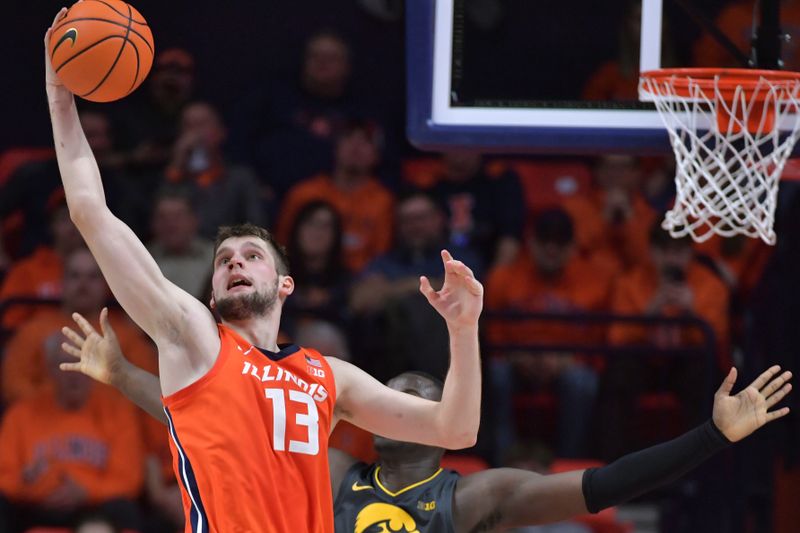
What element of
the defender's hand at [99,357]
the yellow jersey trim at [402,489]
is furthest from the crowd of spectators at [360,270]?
the defender's hand at [99,357]

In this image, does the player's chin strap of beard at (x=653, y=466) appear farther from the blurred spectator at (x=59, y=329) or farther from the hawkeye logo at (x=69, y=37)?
the blurred spectator at (x=59, y=329)

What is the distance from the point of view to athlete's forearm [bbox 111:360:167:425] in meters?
5.09

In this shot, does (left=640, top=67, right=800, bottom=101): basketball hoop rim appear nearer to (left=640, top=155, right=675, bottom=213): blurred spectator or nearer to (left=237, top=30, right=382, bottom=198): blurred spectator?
(left=640, top=155, right=675, bottom=213): blurred spectator

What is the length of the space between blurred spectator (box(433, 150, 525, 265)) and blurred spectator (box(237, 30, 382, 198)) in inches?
32.1

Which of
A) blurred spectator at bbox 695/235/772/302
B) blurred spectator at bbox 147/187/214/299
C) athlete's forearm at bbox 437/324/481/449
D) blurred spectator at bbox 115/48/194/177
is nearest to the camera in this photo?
athlete's forearm at bbox 437/324/481/449

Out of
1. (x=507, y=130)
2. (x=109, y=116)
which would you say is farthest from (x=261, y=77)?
(x=507, y=130)

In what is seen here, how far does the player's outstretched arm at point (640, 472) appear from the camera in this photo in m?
4.64

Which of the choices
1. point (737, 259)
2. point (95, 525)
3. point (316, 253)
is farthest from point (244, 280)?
point (737, 259)

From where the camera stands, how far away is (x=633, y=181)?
8734 mm

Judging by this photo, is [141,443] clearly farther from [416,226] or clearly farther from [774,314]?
[774,314]

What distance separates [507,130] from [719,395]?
56.1 inches

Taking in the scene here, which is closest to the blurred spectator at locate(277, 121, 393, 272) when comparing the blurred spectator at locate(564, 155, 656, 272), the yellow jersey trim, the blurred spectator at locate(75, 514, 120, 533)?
the blurred spectator at locate(564, 155, 656, 272)

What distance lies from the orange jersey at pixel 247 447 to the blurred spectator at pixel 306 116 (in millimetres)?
4625

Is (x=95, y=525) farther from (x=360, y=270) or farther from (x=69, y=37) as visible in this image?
(x=69, y=37)
